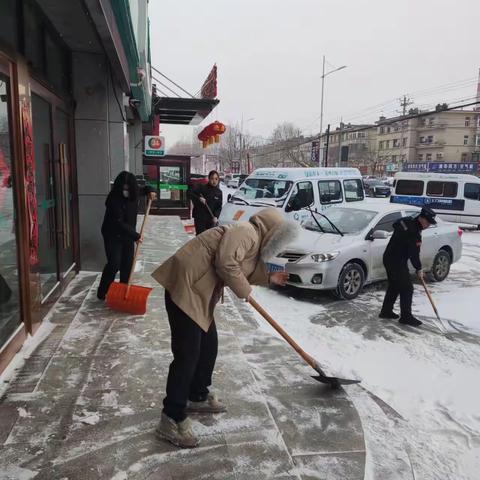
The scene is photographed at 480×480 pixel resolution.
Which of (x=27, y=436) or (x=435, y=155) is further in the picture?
(x=435, y=155)

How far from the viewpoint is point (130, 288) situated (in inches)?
199

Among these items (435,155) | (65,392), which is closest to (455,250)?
(65,392)

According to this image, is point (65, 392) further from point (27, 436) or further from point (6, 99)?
point (6, 99)

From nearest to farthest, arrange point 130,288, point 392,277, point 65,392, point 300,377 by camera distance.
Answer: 1. point 65,392
2. point 300,377
3. point 130,288
4. point 392,277

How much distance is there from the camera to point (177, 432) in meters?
2.77

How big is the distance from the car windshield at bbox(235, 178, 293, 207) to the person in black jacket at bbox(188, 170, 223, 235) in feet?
9.07

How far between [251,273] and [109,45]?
3433mm

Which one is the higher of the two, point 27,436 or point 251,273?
point 251,273

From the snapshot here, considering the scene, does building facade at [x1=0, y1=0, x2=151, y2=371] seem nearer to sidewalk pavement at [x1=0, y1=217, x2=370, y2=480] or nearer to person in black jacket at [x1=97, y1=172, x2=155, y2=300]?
sidewalk pavement at [x1=0, y1=217, x2=370, y2=480]

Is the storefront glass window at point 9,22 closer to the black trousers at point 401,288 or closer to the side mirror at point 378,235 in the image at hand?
the black trousers at point 401,288

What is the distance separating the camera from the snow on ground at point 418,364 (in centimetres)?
323

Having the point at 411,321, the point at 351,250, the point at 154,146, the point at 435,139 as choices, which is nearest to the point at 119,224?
the point at 351,250

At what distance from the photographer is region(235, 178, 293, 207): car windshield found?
11139mm

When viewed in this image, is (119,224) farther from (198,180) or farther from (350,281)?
(198,180)
